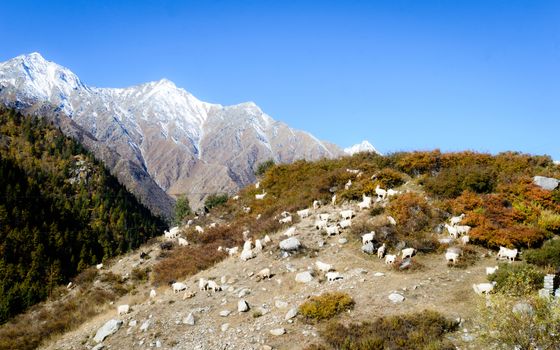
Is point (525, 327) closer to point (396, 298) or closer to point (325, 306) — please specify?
point (396, 298)

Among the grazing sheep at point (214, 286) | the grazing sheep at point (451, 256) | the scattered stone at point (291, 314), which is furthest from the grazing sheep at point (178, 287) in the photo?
the grazing sheep at point (451, 256)

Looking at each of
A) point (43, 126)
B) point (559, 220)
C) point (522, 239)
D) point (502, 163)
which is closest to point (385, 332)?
point (522, 239)

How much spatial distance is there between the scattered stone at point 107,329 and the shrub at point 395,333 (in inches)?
348

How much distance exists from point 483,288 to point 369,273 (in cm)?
468

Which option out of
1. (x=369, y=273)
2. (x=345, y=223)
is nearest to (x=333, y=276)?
(x=369, y=273)

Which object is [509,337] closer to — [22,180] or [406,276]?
[406,276]

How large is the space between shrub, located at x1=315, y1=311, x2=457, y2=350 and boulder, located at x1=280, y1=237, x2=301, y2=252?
693 centimetres

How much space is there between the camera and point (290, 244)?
21609 millimetres

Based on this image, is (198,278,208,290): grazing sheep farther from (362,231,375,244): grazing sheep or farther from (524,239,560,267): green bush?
(524,239,560,267): green bush

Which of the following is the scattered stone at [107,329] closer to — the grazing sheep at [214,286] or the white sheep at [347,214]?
the grazing sheep at [214,286]

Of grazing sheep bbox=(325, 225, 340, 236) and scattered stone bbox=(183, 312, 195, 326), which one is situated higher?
grazing sheep bbox=(325, 225, 340, 236)

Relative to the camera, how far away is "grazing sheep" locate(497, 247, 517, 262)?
18531mm

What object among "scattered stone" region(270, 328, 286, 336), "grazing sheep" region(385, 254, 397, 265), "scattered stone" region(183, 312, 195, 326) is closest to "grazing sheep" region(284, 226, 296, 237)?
"grazing sheep" region(385, 254, 397, 265)

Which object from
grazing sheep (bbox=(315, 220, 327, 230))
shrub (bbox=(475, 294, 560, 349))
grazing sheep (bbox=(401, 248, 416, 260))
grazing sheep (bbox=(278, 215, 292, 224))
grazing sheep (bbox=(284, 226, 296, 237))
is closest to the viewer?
shrub (bbox=(475, 294, 560, 349))
